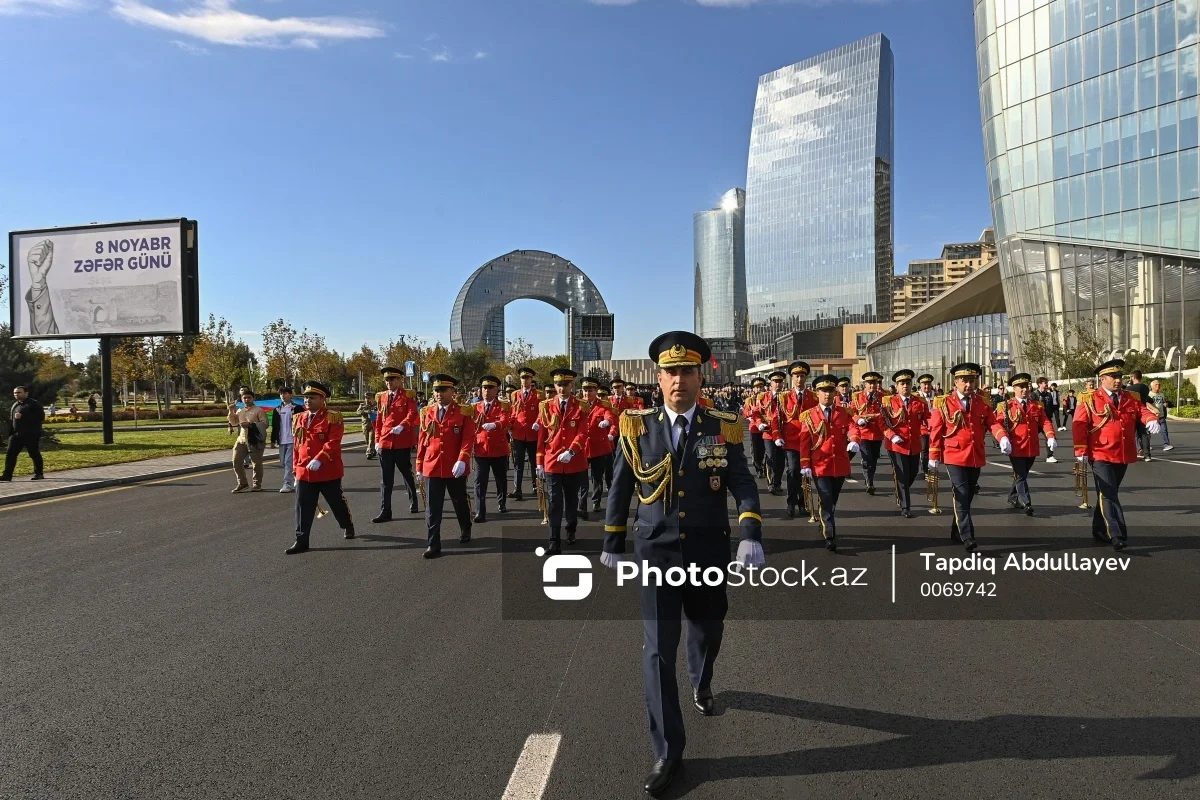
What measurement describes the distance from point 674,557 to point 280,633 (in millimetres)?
3350

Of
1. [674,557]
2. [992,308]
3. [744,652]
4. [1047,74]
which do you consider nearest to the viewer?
[674,557]

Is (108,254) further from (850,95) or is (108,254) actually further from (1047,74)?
(850,95)

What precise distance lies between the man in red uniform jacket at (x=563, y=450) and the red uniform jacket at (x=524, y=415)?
3.70 meters

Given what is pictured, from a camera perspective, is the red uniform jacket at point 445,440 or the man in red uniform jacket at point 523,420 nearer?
the red uniform jacket at point 445,440

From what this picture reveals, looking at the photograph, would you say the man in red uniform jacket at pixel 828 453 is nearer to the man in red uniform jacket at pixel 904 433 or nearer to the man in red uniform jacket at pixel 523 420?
the man in red uniform jacket at pixel 904 433

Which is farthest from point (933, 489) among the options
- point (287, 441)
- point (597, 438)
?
point (287, 441)

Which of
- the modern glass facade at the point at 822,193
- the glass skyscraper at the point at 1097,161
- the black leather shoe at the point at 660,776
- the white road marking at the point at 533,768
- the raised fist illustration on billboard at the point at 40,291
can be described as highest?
the modern glass facade at the point at 822,193

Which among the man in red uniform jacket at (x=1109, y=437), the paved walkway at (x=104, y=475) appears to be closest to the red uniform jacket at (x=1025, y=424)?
the man in red uniform jacket at (x=1109, y=437)

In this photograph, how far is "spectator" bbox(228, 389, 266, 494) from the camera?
14.1 meters

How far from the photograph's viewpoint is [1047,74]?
162 ft

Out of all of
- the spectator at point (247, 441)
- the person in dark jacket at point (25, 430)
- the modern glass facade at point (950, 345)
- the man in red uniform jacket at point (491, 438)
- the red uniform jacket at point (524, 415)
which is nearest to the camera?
the man in red uniform jacket at point (491, 438)

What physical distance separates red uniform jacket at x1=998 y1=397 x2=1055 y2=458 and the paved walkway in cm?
1566

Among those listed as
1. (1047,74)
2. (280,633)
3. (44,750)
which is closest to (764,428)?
(280,633)

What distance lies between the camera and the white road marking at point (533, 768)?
3.23m
